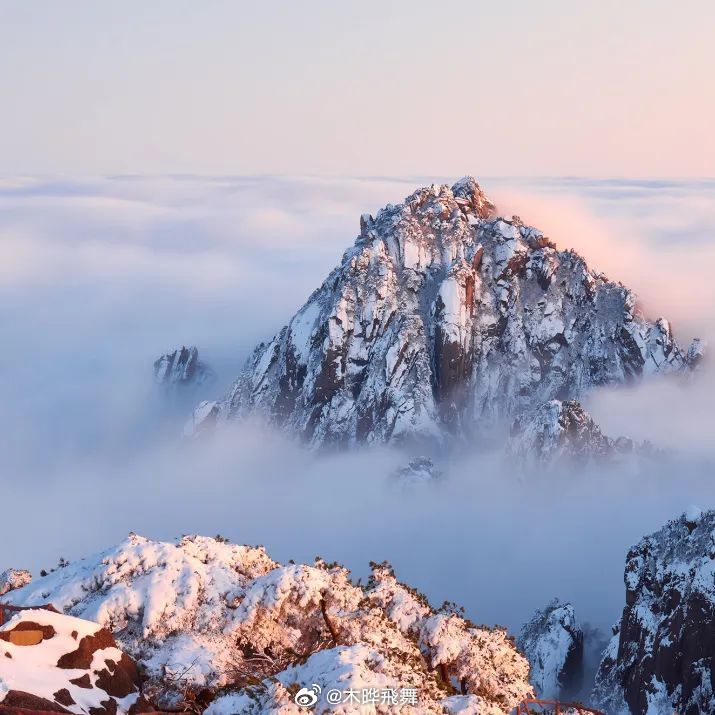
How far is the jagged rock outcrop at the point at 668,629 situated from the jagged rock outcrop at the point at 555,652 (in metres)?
17.5

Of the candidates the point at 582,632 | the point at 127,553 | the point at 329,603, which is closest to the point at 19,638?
the point at 127,553

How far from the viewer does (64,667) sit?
136 ft

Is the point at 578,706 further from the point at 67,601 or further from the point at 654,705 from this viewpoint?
the point at 654,705

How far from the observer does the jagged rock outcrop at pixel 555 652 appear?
5837 inches

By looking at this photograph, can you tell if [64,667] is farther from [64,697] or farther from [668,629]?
[668,629]

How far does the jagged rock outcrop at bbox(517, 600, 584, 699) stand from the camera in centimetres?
14825

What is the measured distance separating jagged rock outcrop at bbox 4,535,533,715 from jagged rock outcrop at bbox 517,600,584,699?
314 ft

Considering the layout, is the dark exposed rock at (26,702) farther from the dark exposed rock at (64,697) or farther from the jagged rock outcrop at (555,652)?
the jagged rock outcrop at (555,652)

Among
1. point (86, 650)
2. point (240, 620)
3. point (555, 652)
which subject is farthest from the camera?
point (555, 652)

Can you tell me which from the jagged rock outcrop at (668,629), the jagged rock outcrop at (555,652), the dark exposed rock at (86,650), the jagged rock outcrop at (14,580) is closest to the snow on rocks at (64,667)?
the dark exposed rock at (86,650)

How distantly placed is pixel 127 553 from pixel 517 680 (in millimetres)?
20044

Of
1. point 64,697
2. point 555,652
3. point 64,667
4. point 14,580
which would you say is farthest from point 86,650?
point 555,652

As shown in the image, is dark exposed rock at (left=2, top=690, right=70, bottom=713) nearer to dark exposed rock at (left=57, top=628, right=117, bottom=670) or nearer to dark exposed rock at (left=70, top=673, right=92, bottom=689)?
dark exposed rock at (left=70, top=673, right=92, bottom=689)

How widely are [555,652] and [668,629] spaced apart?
41.7m
